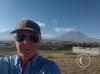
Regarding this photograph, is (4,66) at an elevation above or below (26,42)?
below

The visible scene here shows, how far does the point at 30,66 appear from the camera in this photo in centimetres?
262

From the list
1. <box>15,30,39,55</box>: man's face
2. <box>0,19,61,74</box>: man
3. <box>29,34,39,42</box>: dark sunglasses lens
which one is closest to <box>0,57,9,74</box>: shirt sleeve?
<box>0,19,61,74</box>: man

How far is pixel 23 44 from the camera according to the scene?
2691mm

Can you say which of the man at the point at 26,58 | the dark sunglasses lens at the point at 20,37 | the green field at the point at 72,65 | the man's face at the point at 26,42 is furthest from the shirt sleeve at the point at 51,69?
the green field at the point at 72,65

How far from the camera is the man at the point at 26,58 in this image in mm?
2594

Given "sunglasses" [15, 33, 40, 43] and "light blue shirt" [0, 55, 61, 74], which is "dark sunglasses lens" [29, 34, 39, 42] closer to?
"sunglasses" [15, 33, 40, 43]

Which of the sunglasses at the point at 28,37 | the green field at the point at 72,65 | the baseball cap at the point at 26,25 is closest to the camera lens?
the baseball cap at the point at 26,25

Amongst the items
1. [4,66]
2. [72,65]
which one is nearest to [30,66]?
[4,66]

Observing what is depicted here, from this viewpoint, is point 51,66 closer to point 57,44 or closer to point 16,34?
point 16,34

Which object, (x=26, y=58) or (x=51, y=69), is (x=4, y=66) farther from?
(x=51, y=69)

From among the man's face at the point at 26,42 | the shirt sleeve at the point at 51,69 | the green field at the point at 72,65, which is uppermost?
the man's face at the point at 26,42

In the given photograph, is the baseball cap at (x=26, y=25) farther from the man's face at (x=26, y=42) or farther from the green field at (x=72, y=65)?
the green field at (x=72, y=65)

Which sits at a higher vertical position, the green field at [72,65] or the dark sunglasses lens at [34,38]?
Result: the dark sunglasses lens at [34,38]

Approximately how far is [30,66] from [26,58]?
89 mm
